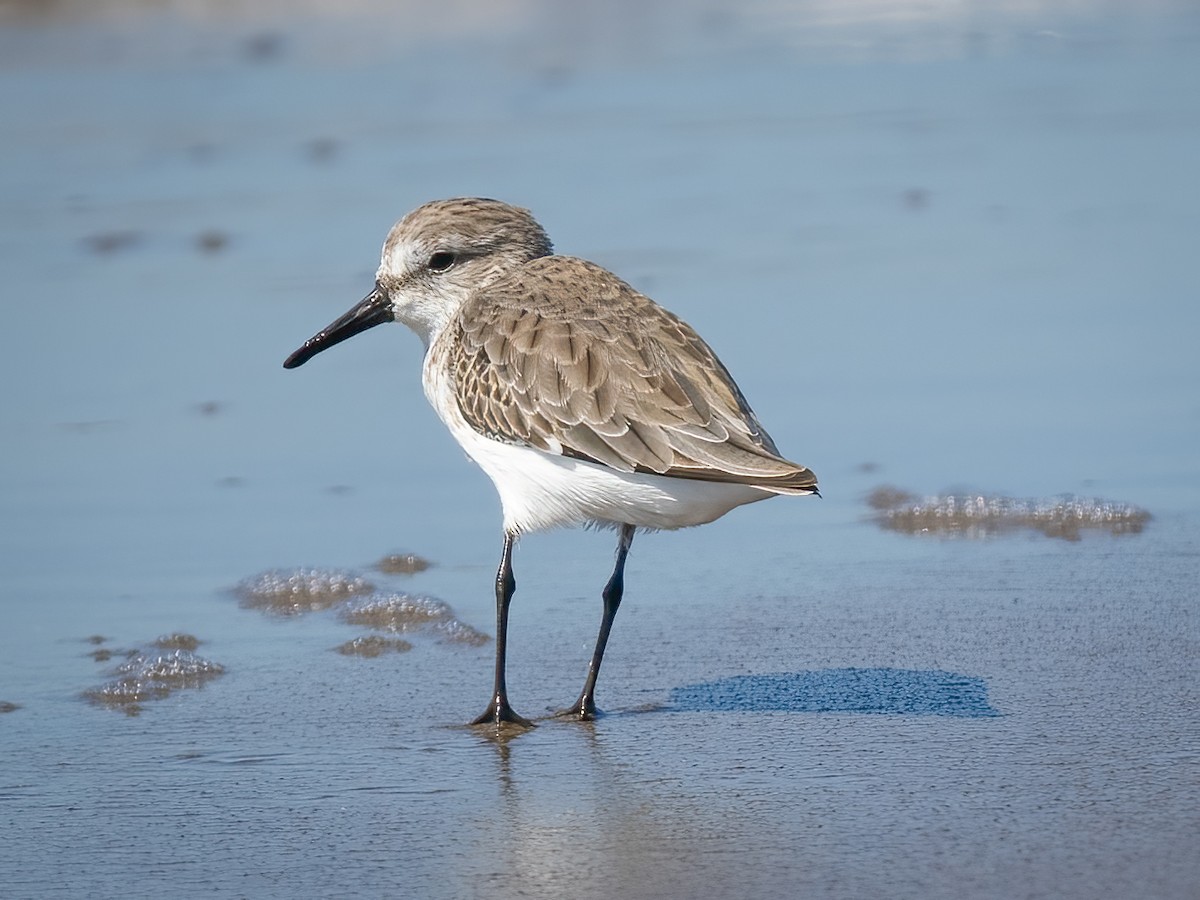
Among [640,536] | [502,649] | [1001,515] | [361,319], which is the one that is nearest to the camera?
[502,649]

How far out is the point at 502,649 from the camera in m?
4.72

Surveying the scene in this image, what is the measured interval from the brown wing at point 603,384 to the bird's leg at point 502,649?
0.39 m

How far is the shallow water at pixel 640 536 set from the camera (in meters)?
3.79

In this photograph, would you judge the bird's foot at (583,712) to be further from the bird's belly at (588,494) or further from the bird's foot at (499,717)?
the bird's belly at (588,494)

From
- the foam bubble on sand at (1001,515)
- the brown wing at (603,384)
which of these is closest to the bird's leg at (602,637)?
the brown wing at (603,384)

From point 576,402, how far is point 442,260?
931 mm

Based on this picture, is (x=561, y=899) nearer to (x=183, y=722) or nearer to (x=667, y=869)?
(x=667, y=869)

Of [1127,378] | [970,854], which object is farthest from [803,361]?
[970,854]

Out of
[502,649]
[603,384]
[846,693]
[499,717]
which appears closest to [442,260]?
[603,384]

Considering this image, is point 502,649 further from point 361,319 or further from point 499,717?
point 361,319

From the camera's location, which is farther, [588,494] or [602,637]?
[602,637]

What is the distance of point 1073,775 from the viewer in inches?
A: 153

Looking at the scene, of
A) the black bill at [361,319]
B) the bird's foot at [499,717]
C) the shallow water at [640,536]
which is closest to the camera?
the shallow water at [640,536]

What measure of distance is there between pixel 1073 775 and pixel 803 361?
3.58m
